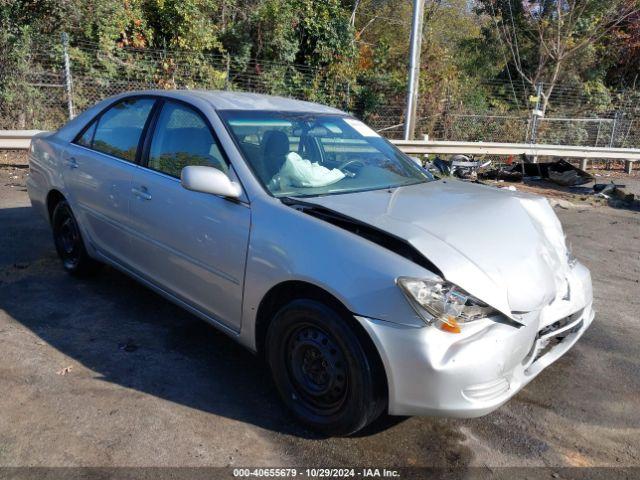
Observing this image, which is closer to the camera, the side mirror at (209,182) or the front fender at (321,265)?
the front fender at (321,265)

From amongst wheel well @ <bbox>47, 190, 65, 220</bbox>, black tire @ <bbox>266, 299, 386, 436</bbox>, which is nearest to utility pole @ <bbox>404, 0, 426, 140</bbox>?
wheel well @ <bbox>47, 190, 65, 220</bbox>

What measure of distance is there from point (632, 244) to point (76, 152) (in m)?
6.41

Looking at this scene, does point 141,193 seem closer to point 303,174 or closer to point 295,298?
point 303,174

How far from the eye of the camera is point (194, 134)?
12.1 ft

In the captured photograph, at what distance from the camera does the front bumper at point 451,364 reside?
2459 millimetres

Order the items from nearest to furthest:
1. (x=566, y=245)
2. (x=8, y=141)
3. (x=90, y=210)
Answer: (x=566, y=245) < (x=90, y=210) < (x=8, y=141)

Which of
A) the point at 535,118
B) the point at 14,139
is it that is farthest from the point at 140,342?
the point at 535,118

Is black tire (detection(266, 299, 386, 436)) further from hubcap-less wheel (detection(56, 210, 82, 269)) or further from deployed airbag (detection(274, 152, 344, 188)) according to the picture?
hubcap-less wheel (detection(56, 210, 82, 269))

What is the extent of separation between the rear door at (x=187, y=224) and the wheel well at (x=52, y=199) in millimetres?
1387

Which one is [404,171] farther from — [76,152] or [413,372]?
[76,152]

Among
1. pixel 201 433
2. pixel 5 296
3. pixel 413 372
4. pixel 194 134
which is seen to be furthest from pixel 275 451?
pixel 5 296

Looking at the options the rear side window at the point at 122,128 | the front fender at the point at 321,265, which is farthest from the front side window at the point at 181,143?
the front fender at the point at 321,265

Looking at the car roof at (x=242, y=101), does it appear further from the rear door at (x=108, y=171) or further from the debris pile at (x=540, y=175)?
the debris pile at (x=540, y=175)

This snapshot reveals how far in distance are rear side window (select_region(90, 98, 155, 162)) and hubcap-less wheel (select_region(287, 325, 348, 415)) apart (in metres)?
1.98
